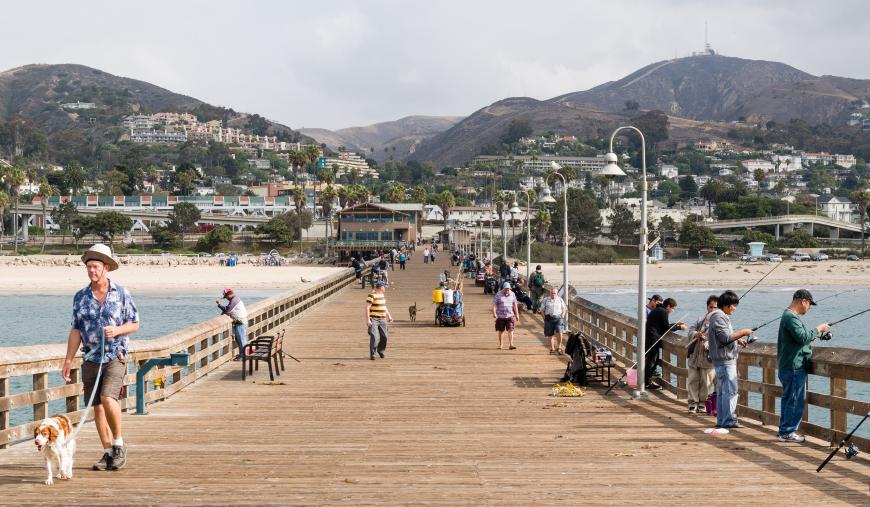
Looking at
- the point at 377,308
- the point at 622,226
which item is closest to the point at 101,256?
the point at 377,308

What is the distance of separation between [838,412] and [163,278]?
296ft

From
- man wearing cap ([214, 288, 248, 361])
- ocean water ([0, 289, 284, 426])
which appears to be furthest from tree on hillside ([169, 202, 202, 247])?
man wearing cap ([214, 288, 248, 361])

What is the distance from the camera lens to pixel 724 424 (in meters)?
11.3

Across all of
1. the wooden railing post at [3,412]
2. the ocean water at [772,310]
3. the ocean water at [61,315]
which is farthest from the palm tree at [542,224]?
the wooden railing post at [3,412]

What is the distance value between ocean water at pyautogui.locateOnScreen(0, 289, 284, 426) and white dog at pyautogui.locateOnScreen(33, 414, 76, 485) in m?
20.0

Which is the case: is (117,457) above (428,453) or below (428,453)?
above

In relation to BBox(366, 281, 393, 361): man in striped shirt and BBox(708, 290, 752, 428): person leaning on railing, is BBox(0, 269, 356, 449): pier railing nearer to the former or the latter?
BBox(366, 281, 393, 361): man in striped shirt

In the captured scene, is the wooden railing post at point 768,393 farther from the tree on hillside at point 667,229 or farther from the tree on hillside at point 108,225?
the tree on hillside at point 108,225

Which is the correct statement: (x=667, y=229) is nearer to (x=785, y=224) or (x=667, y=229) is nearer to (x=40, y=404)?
(x=785, y=224)

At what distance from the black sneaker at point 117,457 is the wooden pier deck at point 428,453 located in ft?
0.26

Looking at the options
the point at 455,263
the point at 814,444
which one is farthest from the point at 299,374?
the point at 455,263

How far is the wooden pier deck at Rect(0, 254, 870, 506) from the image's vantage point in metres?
8.12

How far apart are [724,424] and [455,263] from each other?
211 feet

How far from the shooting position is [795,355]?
1003 cm
